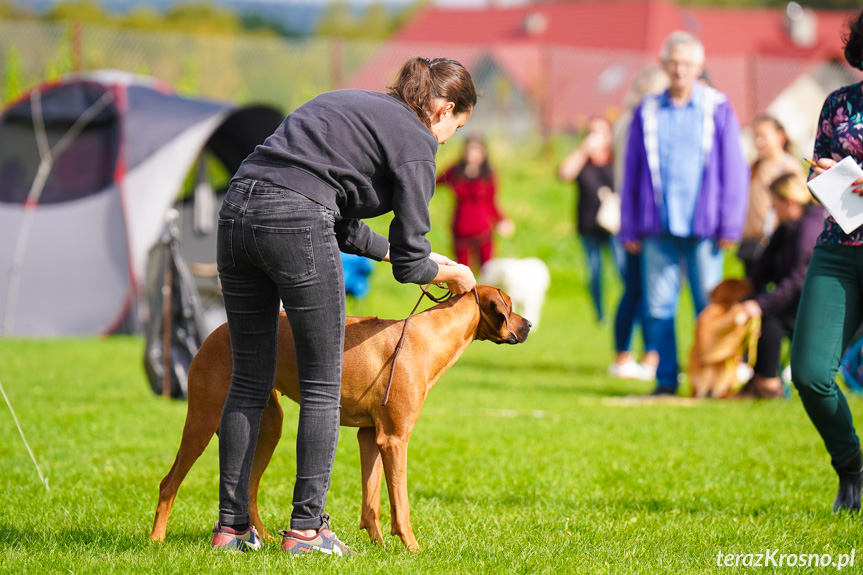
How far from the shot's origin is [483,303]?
12.0 ft

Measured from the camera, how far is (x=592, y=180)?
428 inches

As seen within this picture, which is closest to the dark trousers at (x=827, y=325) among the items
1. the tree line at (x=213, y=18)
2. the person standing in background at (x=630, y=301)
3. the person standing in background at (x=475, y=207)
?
the person standing in background at (x=630, y=301)

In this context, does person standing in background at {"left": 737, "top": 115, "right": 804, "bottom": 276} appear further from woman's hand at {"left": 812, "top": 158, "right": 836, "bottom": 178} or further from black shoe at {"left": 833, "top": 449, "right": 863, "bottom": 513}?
woman's hand at {"left": 812, "top": 158, "right": 836, "bottom": 178}

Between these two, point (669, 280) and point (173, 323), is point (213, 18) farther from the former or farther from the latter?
point (669, 280)

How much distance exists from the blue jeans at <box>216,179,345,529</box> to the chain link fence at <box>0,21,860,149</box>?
40.9 feet

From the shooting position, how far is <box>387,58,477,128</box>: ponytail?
3.17 m

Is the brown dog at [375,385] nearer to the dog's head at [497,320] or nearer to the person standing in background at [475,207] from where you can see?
the dog's head at [497,320]

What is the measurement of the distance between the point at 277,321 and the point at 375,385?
412 millimetres

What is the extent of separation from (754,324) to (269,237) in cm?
516

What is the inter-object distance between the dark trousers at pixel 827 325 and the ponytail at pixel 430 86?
1.74m

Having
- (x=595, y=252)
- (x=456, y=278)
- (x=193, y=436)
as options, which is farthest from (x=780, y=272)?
(x=193, y=436)

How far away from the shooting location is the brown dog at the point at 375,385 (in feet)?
11.0

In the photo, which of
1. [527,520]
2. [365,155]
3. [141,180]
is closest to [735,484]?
[527,520]

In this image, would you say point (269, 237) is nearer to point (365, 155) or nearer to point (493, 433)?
point (365, 155)
